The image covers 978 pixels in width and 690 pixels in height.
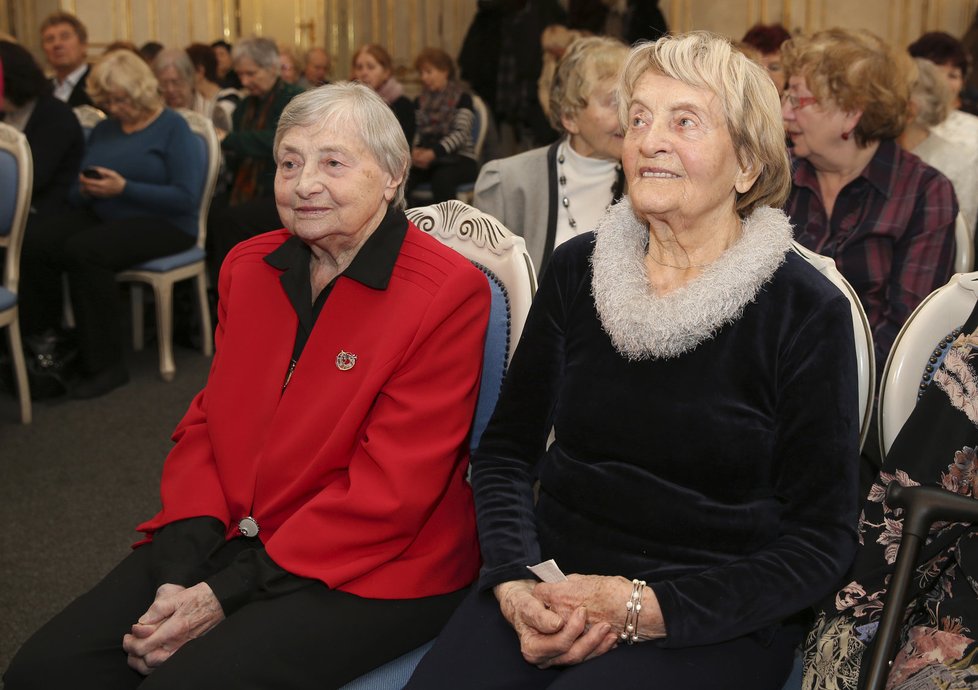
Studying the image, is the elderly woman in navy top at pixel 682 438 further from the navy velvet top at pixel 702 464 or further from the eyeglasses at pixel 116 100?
the eyeglasses at pixel 116 100

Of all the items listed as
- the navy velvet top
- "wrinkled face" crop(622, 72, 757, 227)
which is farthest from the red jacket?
"wrinkled face" crop(622, 72, 757, 227)

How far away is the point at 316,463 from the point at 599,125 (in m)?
1.65

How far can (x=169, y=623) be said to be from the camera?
1511 millimetres

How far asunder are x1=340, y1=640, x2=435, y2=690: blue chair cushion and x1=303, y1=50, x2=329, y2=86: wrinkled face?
7.37m

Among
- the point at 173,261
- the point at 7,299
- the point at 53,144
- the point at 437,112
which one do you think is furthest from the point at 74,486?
the point at 437,112

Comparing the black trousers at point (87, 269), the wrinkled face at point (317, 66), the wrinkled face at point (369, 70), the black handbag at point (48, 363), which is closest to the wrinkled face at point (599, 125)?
the black trousers at point (87, 269)

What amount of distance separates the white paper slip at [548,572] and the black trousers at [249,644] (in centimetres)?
23

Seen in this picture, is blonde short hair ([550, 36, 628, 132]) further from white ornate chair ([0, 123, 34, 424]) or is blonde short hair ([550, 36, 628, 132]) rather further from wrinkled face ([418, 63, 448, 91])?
wrinkled face ([418, 63, 448, 91])

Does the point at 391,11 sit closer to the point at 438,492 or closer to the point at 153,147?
the point at 153,147

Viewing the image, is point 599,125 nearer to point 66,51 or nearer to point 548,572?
point 548,572

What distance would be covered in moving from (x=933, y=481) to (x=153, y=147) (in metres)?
3.78

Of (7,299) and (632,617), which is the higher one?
(632,617)

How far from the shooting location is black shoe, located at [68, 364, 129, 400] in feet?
13.7

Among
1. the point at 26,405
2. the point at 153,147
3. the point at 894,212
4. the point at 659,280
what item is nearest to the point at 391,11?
the point at 153,147
